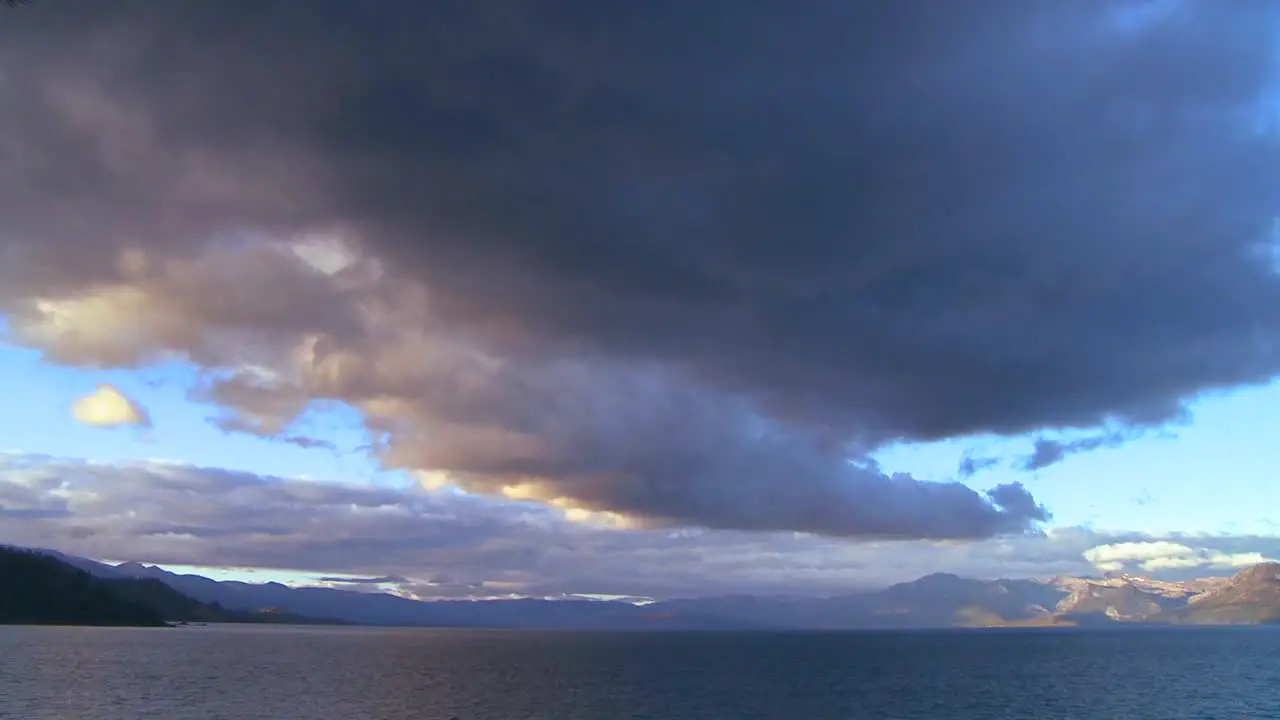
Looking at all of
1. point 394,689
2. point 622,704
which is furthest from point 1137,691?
point 394,689

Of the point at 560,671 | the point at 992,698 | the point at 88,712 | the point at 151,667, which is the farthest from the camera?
the point at 560,671

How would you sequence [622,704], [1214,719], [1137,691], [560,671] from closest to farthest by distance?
[1214,719] < [622,704] < [1137,691] < [560,671]

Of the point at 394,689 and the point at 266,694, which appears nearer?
the point at 266,694

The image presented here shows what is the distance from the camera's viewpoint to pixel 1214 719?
104m

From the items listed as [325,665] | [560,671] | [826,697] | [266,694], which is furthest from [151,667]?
[826,697]

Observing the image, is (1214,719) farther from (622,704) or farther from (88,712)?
(88,712)

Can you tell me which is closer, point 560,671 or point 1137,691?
point 1137,691

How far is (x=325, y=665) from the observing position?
A: 195m

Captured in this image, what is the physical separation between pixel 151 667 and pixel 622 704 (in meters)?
96.1

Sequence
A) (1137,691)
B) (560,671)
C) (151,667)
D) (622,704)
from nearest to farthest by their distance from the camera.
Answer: (622,704), (1137,691), (151,667), (560,671)

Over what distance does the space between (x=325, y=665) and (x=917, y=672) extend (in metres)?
115

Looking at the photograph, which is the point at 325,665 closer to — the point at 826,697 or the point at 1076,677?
the point at 826,697

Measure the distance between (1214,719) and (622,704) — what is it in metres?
64.3

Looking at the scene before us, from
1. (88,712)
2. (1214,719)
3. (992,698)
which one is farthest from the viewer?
(992,698)
